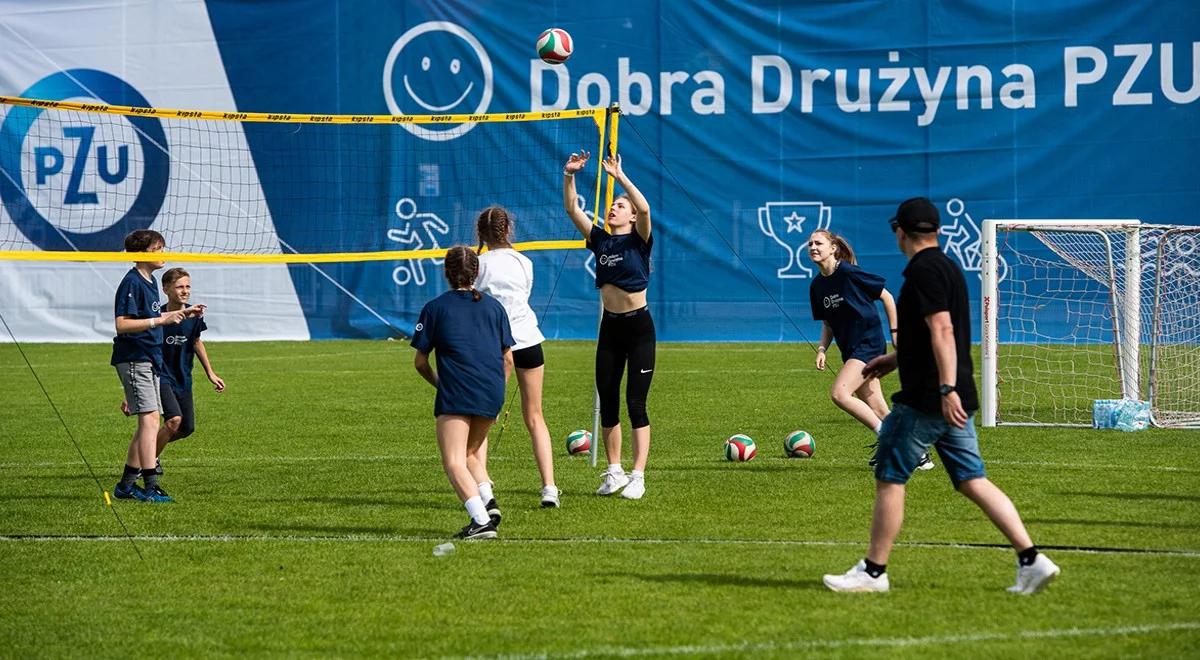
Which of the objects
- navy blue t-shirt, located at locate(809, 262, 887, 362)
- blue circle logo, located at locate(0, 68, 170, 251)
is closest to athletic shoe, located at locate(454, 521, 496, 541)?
navy blue t-shirt, located at locate(809, 262, 887, 362)

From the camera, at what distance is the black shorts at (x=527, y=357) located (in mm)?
10195

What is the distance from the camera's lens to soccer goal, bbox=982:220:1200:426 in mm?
15461

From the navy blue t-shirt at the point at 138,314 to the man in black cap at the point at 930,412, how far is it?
223 inches

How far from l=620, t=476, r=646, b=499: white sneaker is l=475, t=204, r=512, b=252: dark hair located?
73.7 inches

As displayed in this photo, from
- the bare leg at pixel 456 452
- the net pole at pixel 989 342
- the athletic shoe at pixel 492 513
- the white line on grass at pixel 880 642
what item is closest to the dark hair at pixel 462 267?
the bare leg at pixel 456 452

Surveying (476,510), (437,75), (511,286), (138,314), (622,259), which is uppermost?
(437,75)

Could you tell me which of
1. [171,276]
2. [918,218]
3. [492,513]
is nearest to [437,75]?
A: [171,276]

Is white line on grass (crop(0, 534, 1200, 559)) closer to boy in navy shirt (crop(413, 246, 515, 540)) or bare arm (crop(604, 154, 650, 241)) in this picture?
boy in navy shirt (crop(413, 246, 515, 540))

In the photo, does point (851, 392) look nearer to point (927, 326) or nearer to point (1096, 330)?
point (927, 326)

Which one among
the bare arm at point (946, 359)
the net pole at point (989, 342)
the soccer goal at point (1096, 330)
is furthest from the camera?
the soccer goal at point (1096, 330)

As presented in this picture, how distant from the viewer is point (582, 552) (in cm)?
837

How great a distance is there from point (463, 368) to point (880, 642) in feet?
11.3

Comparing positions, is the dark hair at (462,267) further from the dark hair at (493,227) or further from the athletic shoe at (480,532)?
the athletic shoe at (480,532)

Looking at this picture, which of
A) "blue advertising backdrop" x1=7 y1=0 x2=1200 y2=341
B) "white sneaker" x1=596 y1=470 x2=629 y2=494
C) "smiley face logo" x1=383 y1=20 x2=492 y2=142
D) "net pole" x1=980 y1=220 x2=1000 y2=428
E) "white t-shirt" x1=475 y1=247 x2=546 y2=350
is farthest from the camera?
"smiley face logo" x1=383 y1=20 x2=492 y2=142
